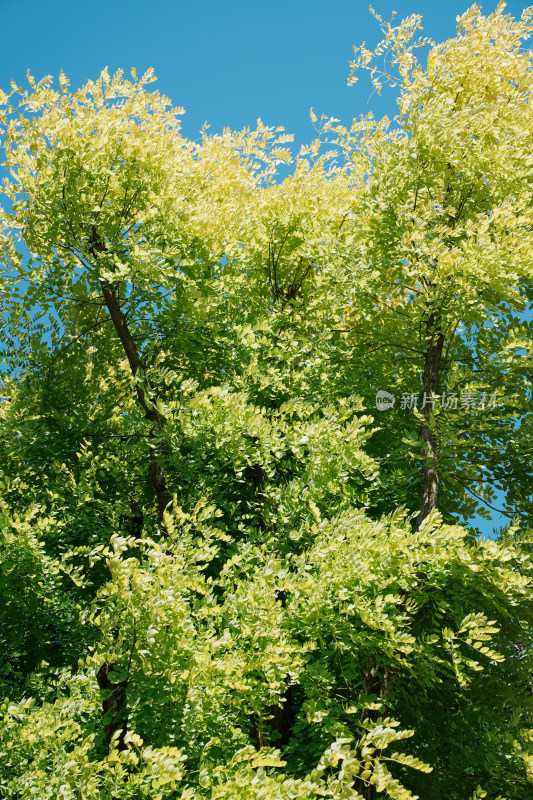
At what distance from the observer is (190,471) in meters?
8.27

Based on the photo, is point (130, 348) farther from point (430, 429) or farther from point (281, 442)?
point (430, 429)

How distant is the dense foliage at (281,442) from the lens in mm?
5680

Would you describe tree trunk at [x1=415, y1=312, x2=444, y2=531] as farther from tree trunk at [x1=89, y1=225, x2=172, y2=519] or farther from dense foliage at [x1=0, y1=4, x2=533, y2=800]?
tree trunk at [x1=89, y1=225, x2=172, y2=519]

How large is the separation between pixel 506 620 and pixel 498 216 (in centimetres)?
559

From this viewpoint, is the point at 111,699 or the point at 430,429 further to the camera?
the point at 430,429

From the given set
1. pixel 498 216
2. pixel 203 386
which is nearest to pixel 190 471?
pixel 203 386

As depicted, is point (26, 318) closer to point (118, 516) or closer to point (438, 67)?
point (118, 516)

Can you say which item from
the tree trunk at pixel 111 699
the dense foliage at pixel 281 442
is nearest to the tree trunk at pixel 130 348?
the dense foliage at pixel 281 442

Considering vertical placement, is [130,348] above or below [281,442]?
above

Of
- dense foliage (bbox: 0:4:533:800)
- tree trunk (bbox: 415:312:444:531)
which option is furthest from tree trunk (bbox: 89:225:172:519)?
tree trunk (bbox: 415:312:444:531)

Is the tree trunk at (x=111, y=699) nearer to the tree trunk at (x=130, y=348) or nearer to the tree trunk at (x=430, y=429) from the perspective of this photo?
the tree trunk at (x=130, y=348)

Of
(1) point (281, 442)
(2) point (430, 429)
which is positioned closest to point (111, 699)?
(1) point (281, 442)

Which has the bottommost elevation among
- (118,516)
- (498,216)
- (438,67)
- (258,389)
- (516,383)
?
(118,516)

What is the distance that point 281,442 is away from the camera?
806 cm
